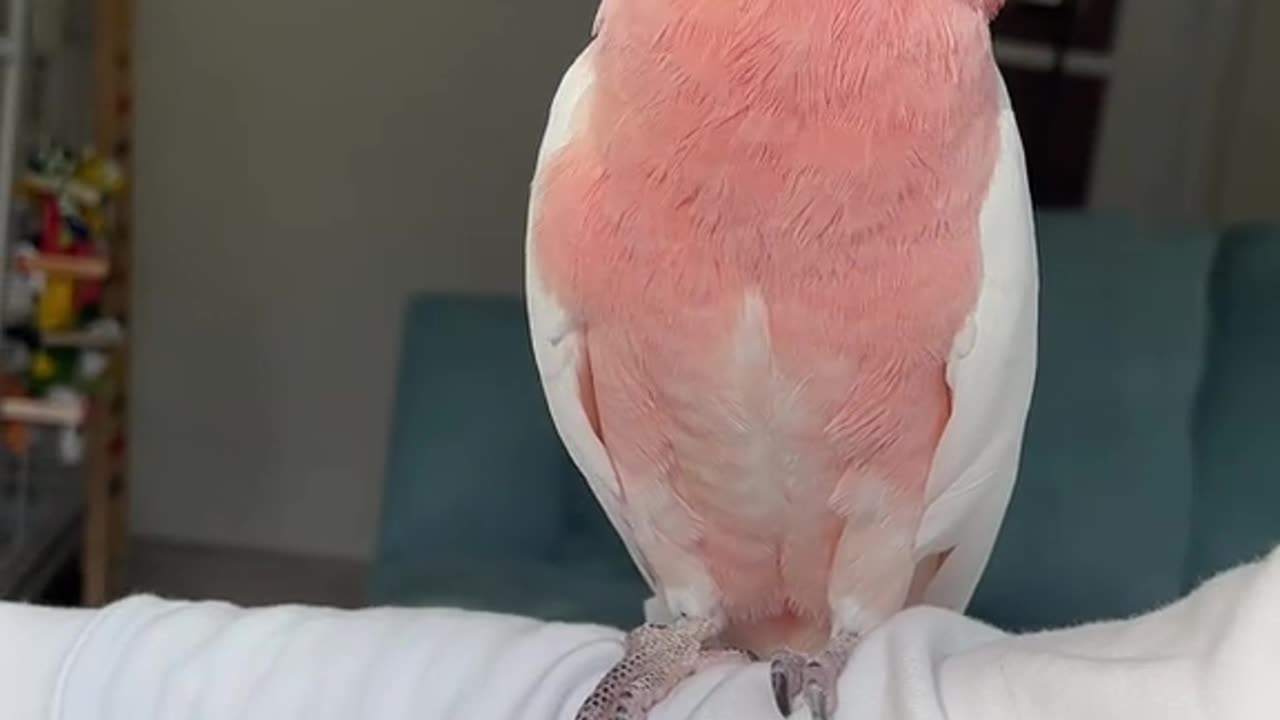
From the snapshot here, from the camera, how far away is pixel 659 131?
0.73 m

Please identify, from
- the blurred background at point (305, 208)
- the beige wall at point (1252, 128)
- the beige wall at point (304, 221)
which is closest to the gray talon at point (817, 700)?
the blurred background at point (305, 208)

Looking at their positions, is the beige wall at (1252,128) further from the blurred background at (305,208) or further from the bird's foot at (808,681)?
the bird's foot at (808,681)

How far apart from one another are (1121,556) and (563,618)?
702 mm

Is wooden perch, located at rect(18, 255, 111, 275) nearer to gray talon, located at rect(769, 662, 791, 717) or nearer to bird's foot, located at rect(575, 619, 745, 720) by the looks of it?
bird's foot, located at rect(575, 619, 745, 720)

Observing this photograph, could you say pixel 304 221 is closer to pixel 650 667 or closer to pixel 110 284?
pixel 110 284

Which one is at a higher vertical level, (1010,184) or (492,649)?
(1010,184)

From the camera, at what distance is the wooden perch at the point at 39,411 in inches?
83.6

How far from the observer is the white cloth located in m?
0.59

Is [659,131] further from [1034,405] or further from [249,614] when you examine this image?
[1034,405]

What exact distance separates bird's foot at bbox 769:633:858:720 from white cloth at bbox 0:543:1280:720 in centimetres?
1

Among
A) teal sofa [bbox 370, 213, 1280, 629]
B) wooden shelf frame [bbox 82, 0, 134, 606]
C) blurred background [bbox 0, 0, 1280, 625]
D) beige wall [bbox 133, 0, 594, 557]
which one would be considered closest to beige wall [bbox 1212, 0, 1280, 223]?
blurred background [bbox 0, 0, 1280, 625]

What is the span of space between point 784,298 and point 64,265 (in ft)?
5.34

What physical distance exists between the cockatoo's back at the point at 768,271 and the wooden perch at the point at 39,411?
1454 millimetres

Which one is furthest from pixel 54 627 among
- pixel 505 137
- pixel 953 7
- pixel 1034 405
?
pixel 505 137
